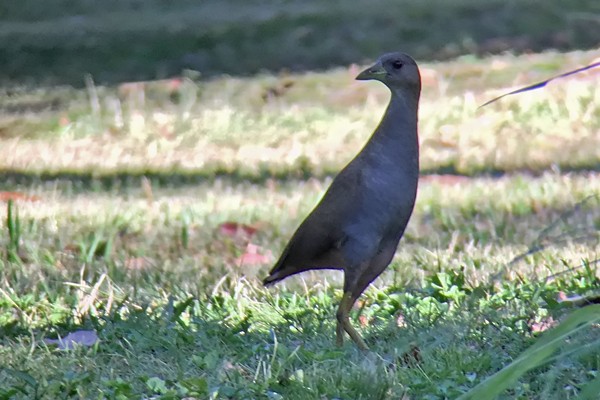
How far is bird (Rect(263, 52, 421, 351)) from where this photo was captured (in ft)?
11.8

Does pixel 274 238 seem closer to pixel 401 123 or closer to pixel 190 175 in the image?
pixel 190 175

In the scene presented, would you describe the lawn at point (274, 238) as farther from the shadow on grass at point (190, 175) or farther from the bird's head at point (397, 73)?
the bird's head at point (397, 73)

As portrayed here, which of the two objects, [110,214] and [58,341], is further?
[110,214]

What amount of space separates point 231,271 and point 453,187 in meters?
2.15

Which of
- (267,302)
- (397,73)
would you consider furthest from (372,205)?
(267,302)

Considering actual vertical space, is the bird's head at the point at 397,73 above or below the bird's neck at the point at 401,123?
above

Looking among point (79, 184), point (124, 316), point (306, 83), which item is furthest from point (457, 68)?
point (124, 316)

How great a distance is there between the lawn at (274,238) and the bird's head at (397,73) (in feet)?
2.16

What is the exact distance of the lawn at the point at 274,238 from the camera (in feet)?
10.8

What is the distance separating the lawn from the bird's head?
658 mm

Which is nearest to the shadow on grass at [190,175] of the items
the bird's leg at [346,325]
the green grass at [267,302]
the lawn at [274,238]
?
the lawn at [274,238]

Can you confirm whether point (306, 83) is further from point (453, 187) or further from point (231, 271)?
point (231, 271)

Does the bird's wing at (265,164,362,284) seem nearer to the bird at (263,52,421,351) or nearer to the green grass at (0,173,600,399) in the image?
the bird at (263,52,421,351)

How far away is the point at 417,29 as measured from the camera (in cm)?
1134
